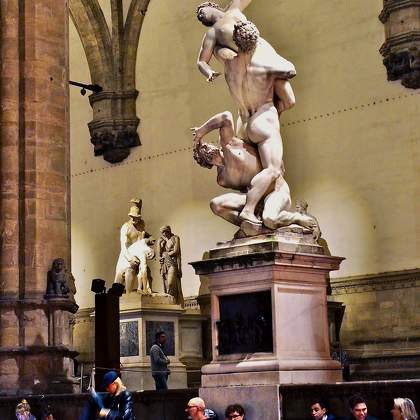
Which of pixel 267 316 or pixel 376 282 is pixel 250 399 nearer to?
pixel 267 316

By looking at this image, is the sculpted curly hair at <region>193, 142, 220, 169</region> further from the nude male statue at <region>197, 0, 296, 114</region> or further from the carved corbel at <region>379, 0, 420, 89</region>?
the carved corbel at <region>379, 0, 420, 89</region>

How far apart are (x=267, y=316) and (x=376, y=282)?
44.7 feet

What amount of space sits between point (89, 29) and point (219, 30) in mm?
20057

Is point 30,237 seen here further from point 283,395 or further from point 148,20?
point 148,20

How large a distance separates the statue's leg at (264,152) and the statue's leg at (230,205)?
A: 0.15 m

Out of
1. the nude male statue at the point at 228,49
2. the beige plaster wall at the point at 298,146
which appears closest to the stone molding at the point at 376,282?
the beige plaster wall at the point at 298,146

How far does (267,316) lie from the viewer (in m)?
9.91

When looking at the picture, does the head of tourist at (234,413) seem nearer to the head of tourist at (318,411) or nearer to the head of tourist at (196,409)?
the head of tourist at (196,409)

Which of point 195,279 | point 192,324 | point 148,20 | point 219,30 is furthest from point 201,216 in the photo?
point 219,30

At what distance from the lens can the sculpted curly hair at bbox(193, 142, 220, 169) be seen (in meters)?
10.6

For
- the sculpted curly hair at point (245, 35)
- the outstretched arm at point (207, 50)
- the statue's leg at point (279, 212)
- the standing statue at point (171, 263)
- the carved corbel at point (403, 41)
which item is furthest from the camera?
the standing statue at point (171, 263)

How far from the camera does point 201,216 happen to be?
2734 centimetres

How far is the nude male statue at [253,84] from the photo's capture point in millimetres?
10336

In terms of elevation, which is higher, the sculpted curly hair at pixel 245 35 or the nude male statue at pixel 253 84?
the sculpted curly hair at pixel 245 35
